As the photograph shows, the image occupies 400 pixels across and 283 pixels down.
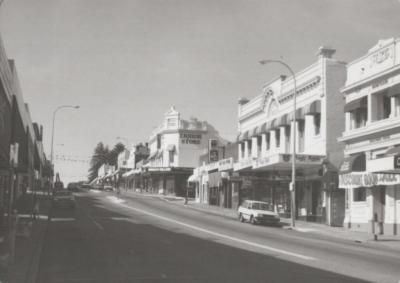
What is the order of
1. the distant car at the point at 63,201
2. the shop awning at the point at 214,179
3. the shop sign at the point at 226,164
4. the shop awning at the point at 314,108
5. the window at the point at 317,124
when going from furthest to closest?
1. the shop awning at the point at 214,179
2. the shop sign at the point at 226,164
3. the distant car at the point at 63,201
4. the window at the point at 317,124
5. the shop awning at the point at 314,108

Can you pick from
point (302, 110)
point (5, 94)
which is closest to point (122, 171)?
point (302, 110)

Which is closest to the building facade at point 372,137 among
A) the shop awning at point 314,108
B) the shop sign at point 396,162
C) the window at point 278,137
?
the shop sign at point 396,162

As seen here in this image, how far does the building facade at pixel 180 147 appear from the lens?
3317 inches

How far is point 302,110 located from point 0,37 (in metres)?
25.8

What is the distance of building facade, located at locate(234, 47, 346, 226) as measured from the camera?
38.9 meters

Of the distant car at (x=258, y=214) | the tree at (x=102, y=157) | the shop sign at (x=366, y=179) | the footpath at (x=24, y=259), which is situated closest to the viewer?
the footpath at (x=24, y=259)

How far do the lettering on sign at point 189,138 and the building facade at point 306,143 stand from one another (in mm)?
33412

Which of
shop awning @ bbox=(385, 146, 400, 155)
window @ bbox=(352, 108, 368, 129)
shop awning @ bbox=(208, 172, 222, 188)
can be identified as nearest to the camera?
shop awning @ bbox=(385, 146, 400, 155)

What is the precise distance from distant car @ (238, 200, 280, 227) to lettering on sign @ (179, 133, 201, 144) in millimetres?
45271

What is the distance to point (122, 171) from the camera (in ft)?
407

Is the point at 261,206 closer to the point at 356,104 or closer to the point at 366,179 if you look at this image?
the point at 366,179

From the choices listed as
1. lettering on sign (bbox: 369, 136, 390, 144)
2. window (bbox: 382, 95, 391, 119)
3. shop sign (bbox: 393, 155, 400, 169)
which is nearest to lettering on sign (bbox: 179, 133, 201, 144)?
lettering on sign (bbox: 369, 136, 390, 144)

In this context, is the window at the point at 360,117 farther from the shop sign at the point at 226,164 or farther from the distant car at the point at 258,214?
the shop sign at the point at 226,164

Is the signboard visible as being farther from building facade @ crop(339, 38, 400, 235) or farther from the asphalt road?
the asphalt road
